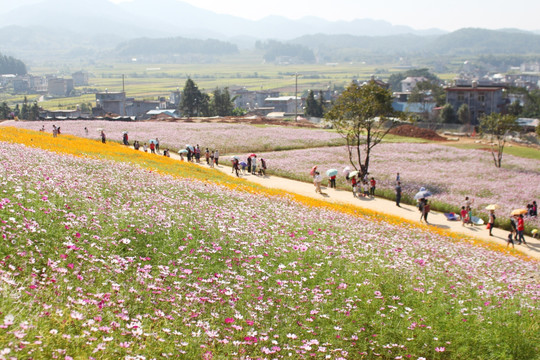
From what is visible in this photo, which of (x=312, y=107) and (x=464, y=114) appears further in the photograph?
(x=312, y=107)

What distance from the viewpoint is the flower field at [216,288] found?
846 cm

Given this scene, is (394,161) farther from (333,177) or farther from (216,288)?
(216,288)

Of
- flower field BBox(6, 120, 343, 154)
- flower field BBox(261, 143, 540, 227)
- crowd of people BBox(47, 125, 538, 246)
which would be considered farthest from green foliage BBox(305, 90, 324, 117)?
crowd of people BBox(47, 125, 538, 246)

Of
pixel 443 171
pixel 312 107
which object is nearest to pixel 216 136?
pixel 443 171

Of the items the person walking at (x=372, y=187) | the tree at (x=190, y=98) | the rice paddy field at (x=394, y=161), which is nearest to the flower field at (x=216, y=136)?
the rice paddy field at (x=394, y=161)

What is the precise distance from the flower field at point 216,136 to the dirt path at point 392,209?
15.9 m

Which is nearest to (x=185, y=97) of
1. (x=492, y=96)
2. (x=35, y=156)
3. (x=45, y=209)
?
(x=492, y=96)

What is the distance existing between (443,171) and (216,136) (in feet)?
101

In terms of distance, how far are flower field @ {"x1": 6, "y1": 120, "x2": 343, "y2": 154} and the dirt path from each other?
1586cm

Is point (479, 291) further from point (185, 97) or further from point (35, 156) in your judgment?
point (185, 97)

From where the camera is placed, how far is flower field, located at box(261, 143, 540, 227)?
37.7 metres

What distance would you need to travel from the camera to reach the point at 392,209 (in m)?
34.3

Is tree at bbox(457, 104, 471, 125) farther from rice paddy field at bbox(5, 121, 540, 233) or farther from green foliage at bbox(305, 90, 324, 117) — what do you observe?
Result: rice paddy field at bbox(5, 121, 540, 233)

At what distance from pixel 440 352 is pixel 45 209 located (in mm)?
9825
